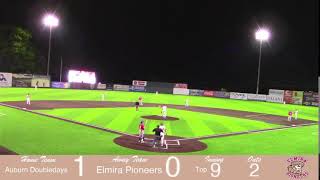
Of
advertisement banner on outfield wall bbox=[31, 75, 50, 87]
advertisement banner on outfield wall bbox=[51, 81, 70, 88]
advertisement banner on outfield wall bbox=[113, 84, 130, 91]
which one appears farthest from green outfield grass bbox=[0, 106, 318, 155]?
advertisement banner on outfield wall bbox=[113, 84, 130, 91]

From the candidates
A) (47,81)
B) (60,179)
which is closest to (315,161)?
(60,179)

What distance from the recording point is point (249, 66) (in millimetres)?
104688

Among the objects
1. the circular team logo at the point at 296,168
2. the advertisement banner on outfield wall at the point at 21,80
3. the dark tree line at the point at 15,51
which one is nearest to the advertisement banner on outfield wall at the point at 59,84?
the advertisement banner on outfield wall at the point at 21,80

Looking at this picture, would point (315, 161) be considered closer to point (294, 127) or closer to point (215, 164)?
point (215, 164)

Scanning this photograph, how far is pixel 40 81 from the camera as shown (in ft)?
267

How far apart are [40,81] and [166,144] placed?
59.9m

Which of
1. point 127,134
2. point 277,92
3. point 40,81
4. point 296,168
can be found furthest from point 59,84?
point 296,168

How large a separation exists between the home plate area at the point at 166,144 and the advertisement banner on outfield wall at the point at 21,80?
173 feet

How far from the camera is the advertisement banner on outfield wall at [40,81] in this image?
79.7 meters

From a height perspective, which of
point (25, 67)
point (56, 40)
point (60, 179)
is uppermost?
point (56, 40)

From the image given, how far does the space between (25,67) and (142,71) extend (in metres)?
30.3

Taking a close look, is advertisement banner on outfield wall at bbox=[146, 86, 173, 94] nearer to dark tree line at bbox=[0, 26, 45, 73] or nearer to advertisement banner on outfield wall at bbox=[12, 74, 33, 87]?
advertisement banner on outfield wall at bbox=[12, 74, 33, 87]

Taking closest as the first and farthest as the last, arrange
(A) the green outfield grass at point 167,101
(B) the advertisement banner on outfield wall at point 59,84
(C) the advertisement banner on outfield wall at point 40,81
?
(A) the green outfield grass at point 167,101
(C) the advertisement banner on outfield wall at point 40,81
(B) the advertisement banner on outfield wall at point 59,84

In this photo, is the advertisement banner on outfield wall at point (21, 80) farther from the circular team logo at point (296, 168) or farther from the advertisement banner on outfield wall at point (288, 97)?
the circular team logo at point (296, 168)
